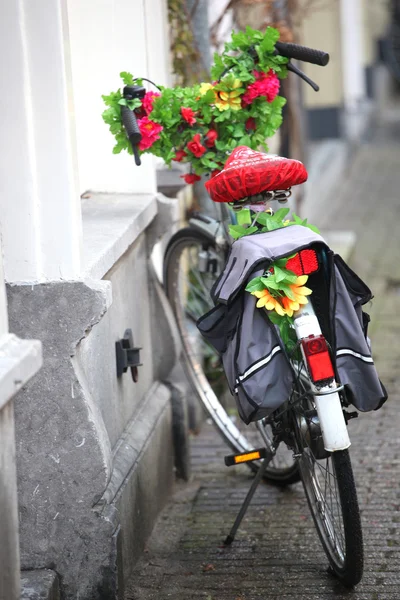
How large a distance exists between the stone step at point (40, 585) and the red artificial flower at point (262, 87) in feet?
6.76

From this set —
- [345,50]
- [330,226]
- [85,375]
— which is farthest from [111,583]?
[345,50]

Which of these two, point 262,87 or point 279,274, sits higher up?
point 262,87

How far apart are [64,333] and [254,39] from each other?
1.65 metres

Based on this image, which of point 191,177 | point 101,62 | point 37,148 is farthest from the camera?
point 101,62

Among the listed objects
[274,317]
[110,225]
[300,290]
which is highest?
[110,225]

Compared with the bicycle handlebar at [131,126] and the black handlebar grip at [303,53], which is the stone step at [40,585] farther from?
the black handlebar grip at [303,53]

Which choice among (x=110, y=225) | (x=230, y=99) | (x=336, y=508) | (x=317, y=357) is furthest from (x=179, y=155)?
(x=336, y=508)

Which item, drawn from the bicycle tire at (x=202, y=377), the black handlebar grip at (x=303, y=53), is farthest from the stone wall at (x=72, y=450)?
the black handlebar grip at (x=303, y=53)

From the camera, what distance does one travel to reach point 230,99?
459cm

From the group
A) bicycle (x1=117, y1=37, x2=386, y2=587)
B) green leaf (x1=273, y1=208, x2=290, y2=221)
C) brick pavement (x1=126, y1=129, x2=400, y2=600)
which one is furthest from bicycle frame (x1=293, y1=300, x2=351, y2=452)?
brick pavement (x1=126, y1=129, x2=400, y2=600)

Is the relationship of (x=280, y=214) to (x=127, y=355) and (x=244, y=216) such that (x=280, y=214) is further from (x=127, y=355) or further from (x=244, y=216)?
(x=127, y=355)

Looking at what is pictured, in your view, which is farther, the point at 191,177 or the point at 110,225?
the point at 191,177

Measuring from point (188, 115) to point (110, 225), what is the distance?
1.80 ft

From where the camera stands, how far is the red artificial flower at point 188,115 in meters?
4.54
